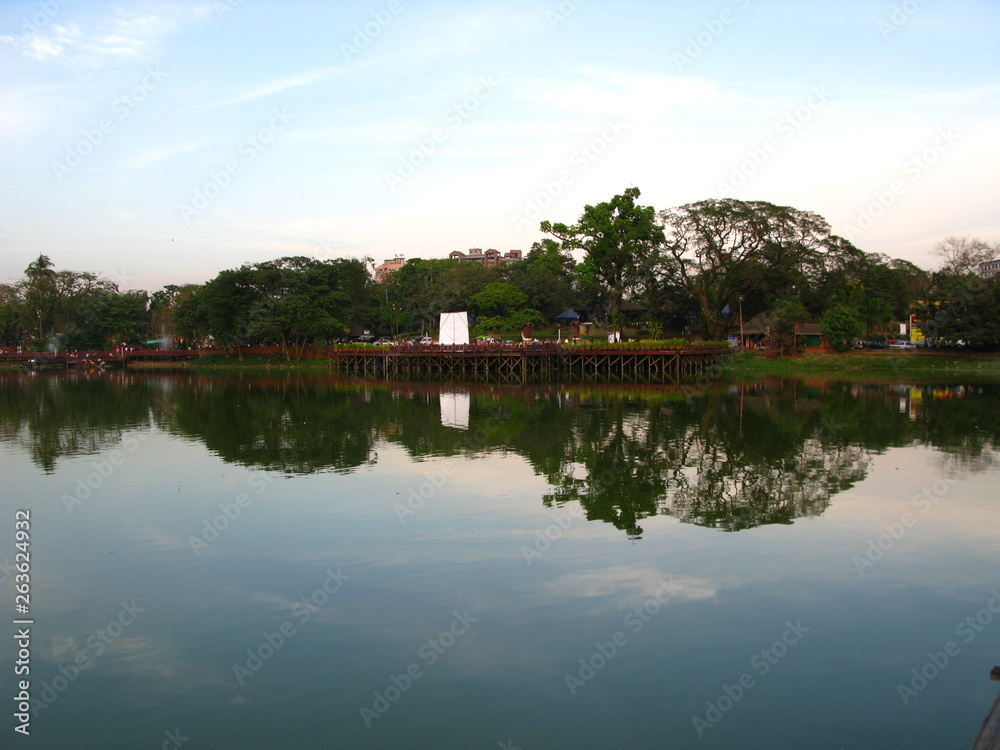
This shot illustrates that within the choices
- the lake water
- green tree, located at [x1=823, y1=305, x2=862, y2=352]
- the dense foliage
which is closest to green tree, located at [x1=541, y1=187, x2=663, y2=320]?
the dense foliage

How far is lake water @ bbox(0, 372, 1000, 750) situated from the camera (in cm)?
640

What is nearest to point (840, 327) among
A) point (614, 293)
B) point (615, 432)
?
point (614, 293)

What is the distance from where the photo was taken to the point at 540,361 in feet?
163

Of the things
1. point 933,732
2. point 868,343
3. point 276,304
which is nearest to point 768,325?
point 868,343

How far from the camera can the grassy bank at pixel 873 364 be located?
4297cm

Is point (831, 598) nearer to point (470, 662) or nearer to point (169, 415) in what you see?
point (470, 662)

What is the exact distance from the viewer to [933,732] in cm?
609

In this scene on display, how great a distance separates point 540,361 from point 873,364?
67.7ft

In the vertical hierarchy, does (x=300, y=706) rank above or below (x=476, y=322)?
below

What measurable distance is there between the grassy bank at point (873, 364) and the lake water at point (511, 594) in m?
26.9

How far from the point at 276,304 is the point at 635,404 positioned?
132ft

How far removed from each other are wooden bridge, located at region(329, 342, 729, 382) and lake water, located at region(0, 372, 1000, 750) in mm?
26971

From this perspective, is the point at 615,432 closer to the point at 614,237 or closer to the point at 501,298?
the point at 614,237

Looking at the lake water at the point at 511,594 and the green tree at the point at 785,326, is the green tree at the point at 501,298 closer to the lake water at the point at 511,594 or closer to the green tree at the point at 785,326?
the green tree at the point at 785,326
